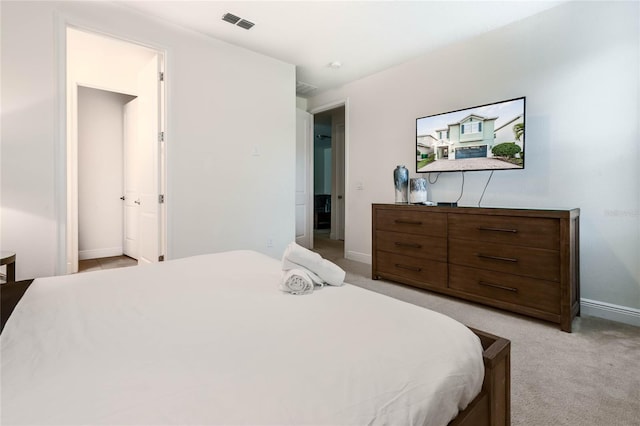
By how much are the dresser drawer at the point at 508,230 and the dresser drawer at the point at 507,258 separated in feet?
0.16

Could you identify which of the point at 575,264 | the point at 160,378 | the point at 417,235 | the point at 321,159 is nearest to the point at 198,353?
the point at 160,378

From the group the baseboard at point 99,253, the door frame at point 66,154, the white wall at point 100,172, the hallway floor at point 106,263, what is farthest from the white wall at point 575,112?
the baseboard at point 99,253

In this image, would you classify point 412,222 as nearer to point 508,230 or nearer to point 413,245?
point 413,245

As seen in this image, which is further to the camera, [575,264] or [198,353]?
[575,264]

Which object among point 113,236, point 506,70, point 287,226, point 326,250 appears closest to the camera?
point 506,70

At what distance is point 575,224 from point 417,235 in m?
1.22

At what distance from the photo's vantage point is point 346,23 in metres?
2.88

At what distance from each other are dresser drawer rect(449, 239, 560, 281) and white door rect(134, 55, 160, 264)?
115 inches

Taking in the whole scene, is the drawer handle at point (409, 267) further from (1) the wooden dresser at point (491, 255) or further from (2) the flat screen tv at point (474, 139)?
(2) the flat screen tv at point (474, 139)

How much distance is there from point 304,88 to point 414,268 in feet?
10.7

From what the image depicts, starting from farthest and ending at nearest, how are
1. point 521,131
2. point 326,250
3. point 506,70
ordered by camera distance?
point 326,250, point 506,70, point 521,131

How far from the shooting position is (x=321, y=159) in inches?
364

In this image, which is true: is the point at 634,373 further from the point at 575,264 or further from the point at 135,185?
the point at 135,185

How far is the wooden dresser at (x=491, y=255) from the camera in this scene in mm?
2178
